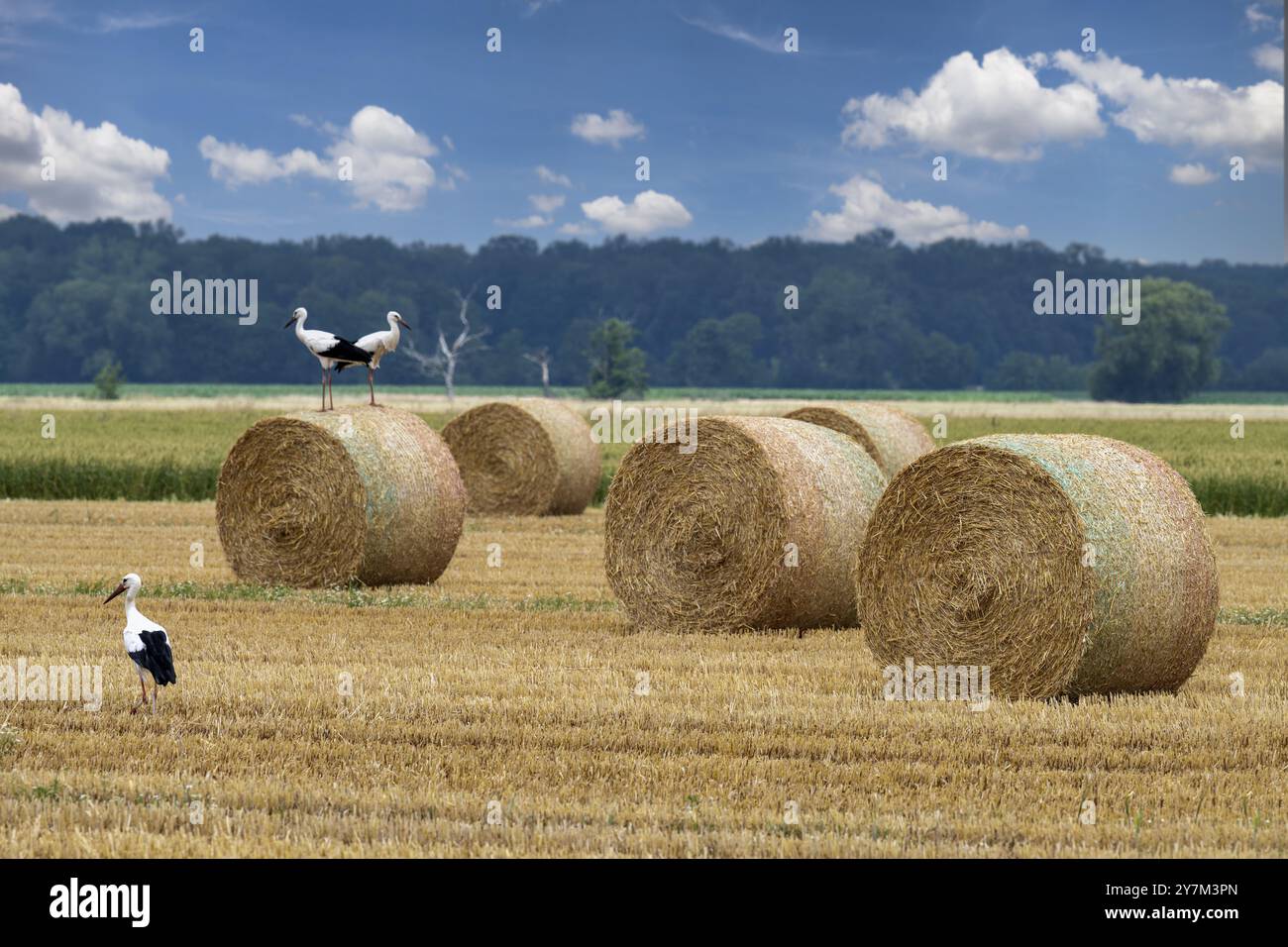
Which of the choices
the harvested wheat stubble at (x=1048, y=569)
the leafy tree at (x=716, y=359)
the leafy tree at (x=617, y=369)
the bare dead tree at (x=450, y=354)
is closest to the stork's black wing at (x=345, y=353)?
the harvested wheat stubble at (x=1048, y=569)

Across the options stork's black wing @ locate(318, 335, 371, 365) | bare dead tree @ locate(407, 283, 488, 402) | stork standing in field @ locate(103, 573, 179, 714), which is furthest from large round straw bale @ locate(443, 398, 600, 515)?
bare dead tree @ locate(407, 283, 488, 402)

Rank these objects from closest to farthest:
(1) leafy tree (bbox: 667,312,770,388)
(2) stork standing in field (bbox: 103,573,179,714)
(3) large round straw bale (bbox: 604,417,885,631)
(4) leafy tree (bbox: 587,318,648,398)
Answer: (2) stork standing in field (bbox: 103,573,179,714), (3) large round straw bale (bbox: 604,417,885,631), (4) leafy tree (bbox: 587,318,648,398), (1) leafy tree (bbox: 667,312,770,388)

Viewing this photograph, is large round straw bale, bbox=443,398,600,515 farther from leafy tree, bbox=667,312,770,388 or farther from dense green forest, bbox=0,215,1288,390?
leafy tree, bbox=667,312,770,388

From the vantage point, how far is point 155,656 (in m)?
10.1

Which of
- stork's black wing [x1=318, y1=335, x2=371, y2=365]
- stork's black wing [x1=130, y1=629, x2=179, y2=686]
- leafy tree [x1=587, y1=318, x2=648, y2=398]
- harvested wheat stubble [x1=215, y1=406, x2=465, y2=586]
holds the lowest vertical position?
stork's black wing [x1=130, y1=629, x2=179, y2=686]

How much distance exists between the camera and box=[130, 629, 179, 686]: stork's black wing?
1009 centimetres

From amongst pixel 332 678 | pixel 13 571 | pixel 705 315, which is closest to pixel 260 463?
pixel 13 571

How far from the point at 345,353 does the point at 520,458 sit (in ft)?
33.8

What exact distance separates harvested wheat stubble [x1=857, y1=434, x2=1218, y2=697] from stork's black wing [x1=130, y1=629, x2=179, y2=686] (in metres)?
5.11

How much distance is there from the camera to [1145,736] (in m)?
9.88

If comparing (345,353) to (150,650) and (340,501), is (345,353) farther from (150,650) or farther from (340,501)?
(150,650)

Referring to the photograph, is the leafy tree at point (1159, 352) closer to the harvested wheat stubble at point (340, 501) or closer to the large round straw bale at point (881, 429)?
the large round straw bale at point (881, 429)

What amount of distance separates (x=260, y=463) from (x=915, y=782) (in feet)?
36.8

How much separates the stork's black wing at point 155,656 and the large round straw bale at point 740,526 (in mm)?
5812
